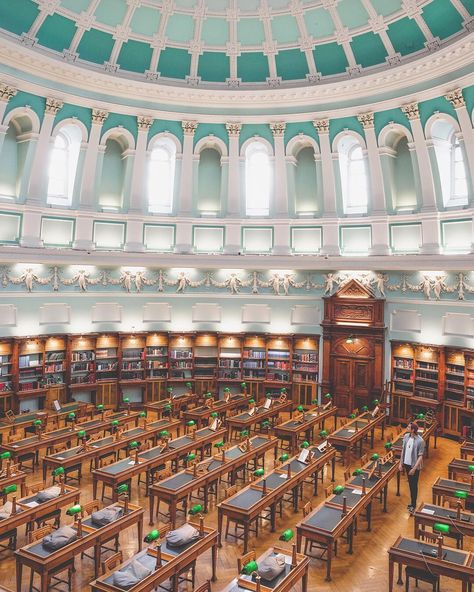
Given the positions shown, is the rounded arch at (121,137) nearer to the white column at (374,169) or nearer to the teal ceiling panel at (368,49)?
the white column at (374,169)

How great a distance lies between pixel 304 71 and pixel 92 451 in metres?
15.4

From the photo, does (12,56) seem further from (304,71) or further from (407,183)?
(407,183)

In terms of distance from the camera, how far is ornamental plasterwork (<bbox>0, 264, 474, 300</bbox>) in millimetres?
17703

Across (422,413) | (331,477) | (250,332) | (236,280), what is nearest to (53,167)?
(236,280)

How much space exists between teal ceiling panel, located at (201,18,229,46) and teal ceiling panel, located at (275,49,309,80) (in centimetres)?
209

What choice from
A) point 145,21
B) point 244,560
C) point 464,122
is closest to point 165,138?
point 145,21

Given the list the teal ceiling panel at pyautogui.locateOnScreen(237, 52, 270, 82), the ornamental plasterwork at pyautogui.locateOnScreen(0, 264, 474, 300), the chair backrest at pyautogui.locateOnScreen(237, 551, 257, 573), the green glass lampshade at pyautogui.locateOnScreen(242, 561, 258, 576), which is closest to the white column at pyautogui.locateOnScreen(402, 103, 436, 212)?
the ornamental plasterwork at pyautogui.locateOnScreen(0, 264, 474, 300)

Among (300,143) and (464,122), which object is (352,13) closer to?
(300,143)

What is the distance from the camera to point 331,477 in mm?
13133

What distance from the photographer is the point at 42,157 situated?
1800 cm

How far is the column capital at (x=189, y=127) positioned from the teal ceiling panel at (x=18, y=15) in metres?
6.05

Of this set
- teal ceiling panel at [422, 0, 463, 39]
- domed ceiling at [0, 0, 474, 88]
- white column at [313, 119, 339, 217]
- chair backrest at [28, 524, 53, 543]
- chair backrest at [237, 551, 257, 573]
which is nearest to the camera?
chair backrest at [237, 551, 257, 573]

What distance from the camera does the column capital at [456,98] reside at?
53.7ft

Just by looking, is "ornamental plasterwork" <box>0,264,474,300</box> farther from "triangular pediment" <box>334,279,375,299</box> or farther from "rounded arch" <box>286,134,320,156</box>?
"rounded arch" <box>286,134,320,156</box>
